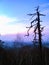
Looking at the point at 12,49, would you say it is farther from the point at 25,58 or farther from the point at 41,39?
the point at 41,39

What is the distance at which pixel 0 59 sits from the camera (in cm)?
1816

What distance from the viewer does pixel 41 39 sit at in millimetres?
25375

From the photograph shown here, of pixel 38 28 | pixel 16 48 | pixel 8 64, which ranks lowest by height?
pixel 8 64

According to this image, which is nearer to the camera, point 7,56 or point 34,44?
point 7,56

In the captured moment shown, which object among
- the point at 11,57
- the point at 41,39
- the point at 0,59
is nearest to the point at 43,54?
the point at 41,39

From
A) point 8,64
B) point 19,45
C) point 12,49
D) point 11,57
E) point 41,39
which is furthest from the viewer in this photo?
point 41,39

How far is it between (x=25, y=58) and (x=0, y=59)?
9.16 ft

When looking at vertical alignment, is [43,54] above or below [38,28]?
below

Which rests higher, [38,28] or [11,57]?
[38,28]

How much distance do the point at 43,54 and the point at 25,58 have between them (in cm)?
389

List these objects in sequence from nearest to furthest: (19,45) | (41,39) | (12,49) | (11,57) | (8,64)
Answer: (8,64)
(11,57)
(12,49)
(19,45)
(41,39)

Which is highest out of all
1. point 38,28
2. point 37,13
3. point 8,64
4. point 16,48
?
point 37,13

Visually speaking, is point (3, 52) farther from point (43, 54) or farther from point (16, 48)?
point (43, 54)

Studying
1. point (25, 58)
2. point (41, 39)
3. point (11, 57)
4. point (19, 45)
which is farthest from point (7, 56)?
point (41, 39)
